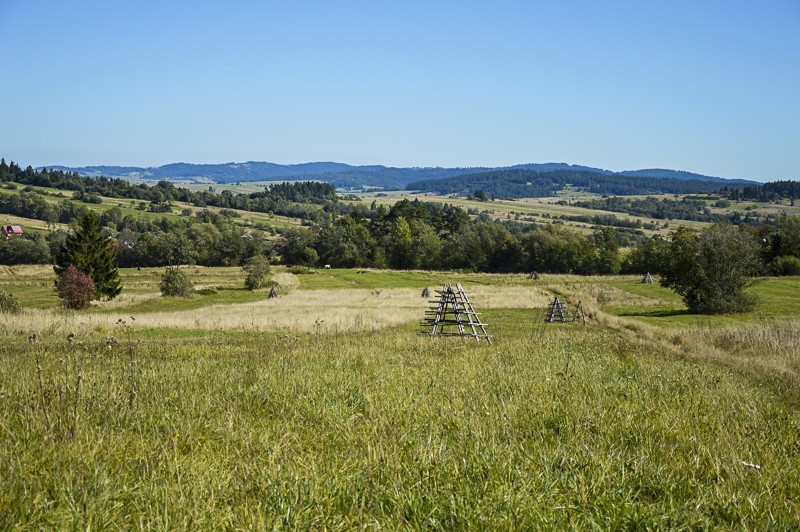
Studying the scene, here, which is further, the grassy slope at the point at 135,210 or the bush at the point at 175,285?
the grassy slope at the point at 135,210

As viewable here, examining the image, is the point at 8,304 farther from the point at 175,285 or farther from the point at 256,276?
the point at 256,276

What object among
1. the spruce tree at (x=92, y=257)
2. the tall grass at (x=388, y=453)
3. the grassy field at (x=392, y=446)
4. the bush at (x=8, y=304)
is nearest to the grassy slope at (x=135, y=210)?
the spruce tree at (x=92, y=257)

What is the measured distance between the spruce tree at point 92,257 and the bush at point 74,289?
4.30 meters

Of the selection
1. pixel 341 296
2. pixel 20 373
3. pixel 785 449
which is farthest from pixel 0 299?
pixel 785 449

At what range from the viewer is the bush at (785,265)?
7600 centimetres

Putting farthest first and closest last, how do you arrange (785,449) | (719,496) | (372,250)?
(372,250) → (785,449) → (719,496)

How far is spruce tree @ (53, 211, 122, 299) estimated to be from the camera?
55.2 m

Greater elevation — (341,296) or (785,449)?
(785,449)

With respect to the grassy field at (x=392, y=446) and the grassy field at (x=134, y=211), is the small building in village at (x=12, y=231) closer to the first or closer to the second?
the grassy field at (x=134, y=211)

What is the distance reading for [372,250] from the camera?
123312 mm

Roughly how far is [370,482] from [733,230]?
4869 cm

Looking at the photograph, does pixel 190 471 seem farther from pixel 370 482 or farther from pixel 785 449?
pixel 785 449

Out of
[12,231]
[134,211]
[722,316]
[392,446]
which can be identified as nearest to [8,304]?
[392,446]

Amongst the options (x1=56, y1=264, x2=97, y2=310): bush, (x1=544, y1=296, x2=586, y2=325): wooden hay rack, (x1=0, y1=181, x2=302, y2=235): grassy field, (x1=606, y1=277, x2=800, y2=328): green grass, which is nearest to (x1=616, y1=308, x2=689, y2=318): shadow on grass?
(x1=606, y1=277, x2=800, y2=328): green grass
